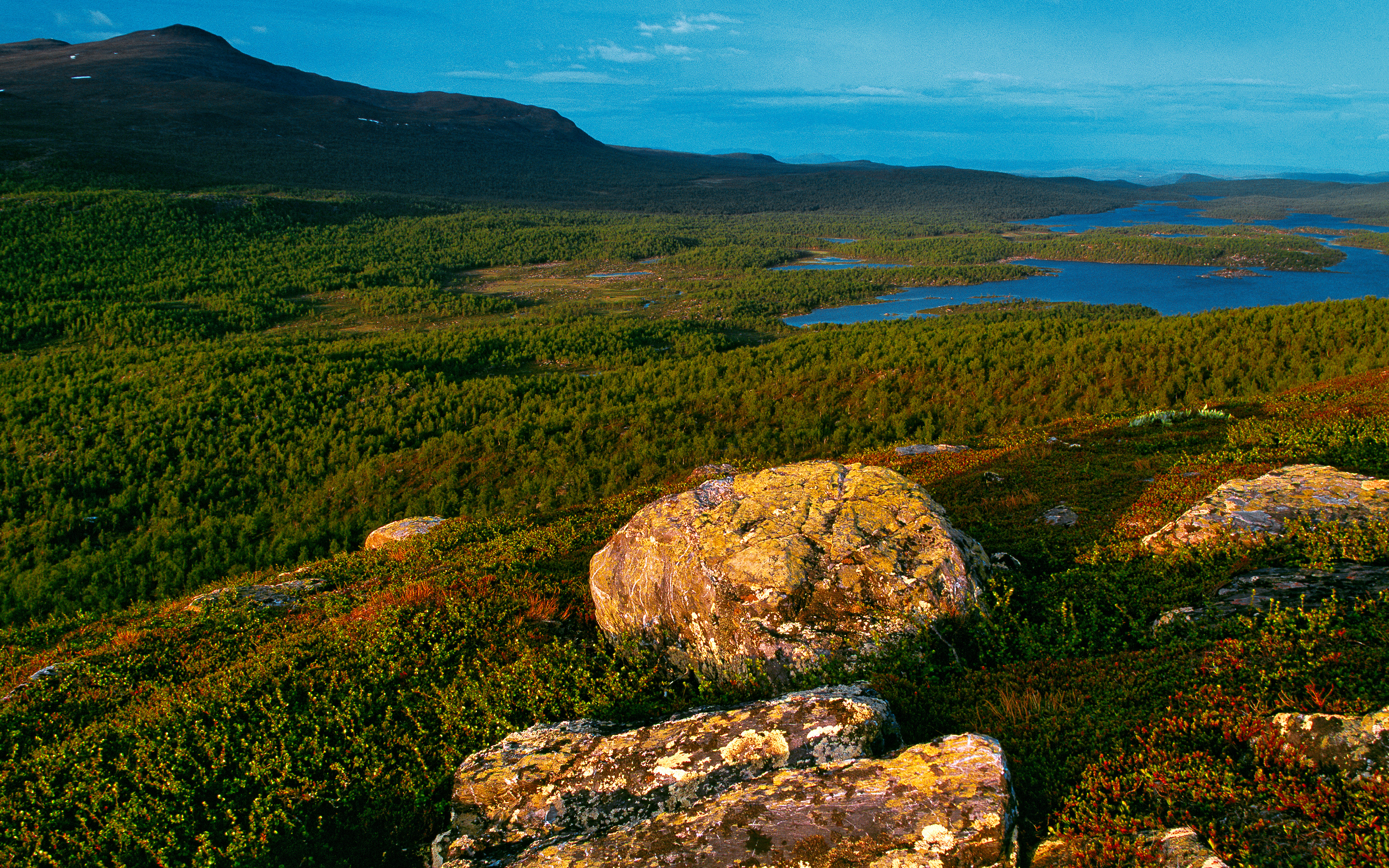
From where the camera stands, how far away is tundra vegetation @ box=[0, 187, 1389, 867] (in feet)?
16.1

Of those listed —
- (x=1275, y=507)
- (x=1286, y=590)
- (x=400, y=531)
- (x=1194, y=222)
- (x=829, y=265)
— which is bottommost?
(x=400, y=531)

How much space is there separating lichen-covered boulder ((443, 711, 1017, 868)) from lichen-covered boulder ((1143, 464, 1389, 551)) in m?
4.95

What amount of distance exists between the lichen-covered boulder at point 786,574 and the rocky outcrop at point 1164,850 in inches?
105

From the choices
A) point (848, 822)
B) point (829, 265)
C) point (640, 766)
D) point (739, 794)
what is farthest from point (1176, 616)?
point (829, 265)

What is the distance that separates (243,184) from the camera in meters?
121

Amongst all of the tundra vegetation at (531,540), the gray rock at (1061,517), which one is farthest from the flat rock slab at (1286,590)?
the gray rock at (1061,517)

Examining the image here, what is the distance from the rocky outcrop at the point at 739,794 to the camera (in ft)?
12.6

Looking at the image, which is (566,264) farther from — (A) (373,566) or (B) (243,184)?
(A) (373,566)

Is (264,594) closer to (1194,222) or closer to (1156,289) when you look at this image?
(1156,289)

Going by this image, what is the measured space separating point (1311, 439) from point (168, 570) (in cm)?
2780

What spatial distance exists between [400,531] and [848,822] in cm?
1321

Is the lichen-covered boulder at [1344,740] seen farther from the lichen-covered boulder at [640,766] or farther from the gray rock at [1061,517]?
the gray rock at [1061,517]

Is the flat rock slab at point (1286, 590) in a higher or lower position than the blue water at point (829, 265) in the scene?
lower

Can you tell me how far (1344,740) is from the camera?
3.90m
